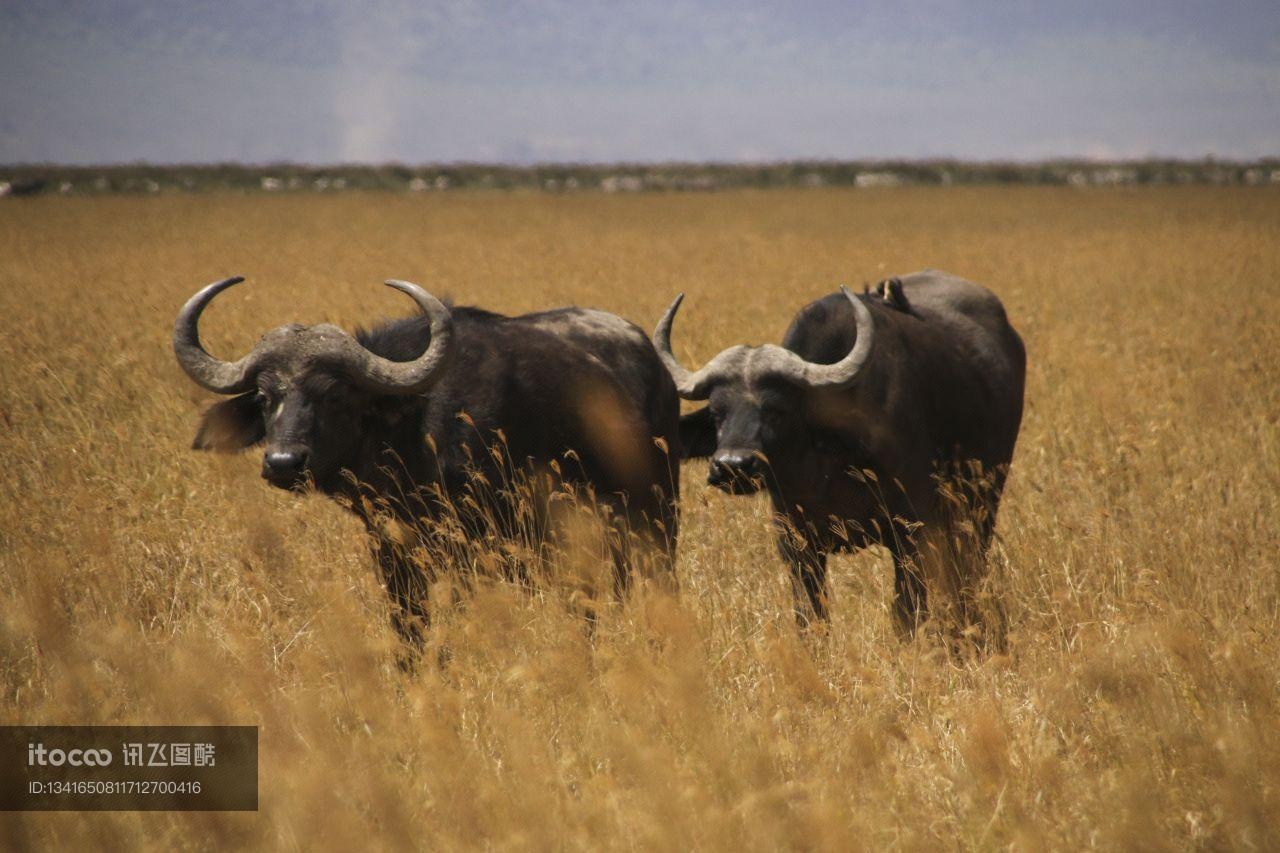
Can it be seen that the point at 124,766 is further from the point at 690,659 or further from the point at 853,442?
the point at 853,442

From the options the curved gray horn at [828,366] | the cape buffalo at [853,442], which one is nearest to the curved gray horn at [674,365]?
the cape buffalo at [853,442]

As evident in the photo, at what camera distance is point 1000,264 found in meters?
18.5

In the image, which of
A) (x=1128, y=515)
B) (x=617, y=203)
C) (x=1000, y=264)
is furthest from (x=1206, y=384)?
(x=617, y=203)

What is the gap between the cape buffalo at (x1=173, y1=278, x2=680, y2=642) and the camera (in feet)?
13.9

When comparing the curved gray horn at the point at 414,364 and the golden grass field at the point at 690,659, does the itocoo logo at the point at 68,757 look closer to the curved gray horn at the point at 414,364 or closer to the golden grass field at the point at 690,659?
the golden grass field at the point at 690,659

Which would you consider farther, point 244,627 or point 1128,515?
point 1128,515

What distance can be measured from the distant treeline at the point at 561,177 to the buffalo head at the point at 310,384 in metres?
54.5

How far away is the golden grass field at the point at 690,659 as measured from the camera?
2.67 m

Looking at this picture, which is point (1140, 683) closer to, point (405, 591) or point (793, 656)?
point (793, 656)

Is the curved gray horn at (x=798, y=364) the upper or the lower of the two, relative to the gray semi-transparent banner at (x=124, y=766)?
upper

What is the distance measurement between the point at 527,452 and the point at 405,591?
79 cm

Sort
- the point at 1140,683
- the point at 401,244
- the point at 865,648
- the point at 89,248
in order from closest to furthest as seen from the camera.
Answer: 1. the point at 1140,683
2. the point at 865,648
3. the point at 89,248
4. the point at 401,244

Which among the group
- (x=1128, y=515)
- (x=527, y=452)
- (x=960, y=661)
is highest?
(x=527, y=452)

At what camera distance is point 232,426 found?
4.55m
